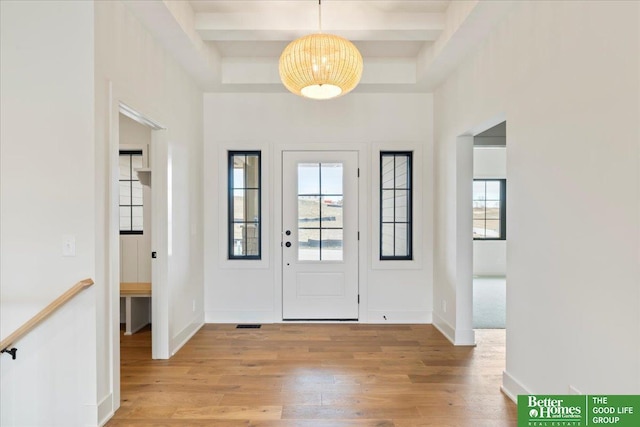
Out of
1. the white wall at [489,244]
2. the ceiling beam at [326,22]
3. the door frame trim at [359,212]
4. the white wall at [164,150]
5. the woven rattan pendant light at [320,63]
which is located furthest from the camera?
the white wall at [489,244]

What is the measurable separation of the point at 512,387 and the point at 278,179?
3.21 m

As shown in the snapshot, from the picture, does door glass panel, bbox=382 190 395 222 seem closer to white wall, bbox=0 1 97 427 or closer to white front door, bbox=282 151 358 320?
white front door, bbox=282 151 358 320

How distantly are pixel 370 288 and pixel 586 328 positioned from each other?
2.75 m

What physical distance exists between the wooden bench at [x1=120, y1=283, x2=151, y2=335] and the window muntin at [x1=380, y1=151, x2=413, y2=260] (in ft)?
9.47

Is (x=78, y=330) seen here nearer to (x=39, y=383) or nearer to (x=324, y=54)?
(x=39, y=383)

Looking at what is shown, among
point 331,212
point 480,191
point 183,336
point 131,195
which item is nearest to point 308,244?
point 331,212

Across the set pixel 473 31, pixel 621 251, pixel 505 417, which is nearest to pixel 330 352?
pixel 505 417

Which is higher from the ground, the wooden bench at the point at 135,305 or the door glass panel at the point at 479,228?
the door glass panel at the point at 479,228

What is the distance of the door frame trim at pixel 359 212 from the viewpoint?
4512 millimetres

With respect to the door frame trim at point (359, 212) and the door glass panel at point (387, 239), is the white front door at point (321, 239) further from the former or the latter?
the door glass panel at point (387, 239)

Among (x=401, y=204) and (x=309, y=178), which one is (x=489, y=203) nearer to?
(x=401, y=204)

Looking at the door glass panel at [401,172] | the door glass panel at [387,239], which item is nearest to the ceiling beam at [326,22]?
Answer: the door glass panel at [401,172]

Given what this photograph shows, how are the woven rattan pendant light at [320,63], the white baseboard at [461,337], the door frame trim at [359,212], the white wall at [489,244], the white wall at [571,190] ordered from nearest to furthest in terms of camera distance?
the white wall at [571,190]
the woven rattan pendant light at [320,63]
the white baseboard at [461,337]
the door frame trim at [359,212]
the white wall at [489,244]

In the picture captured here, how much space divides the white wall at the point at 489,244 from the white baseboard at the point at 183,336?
22.0 feet
